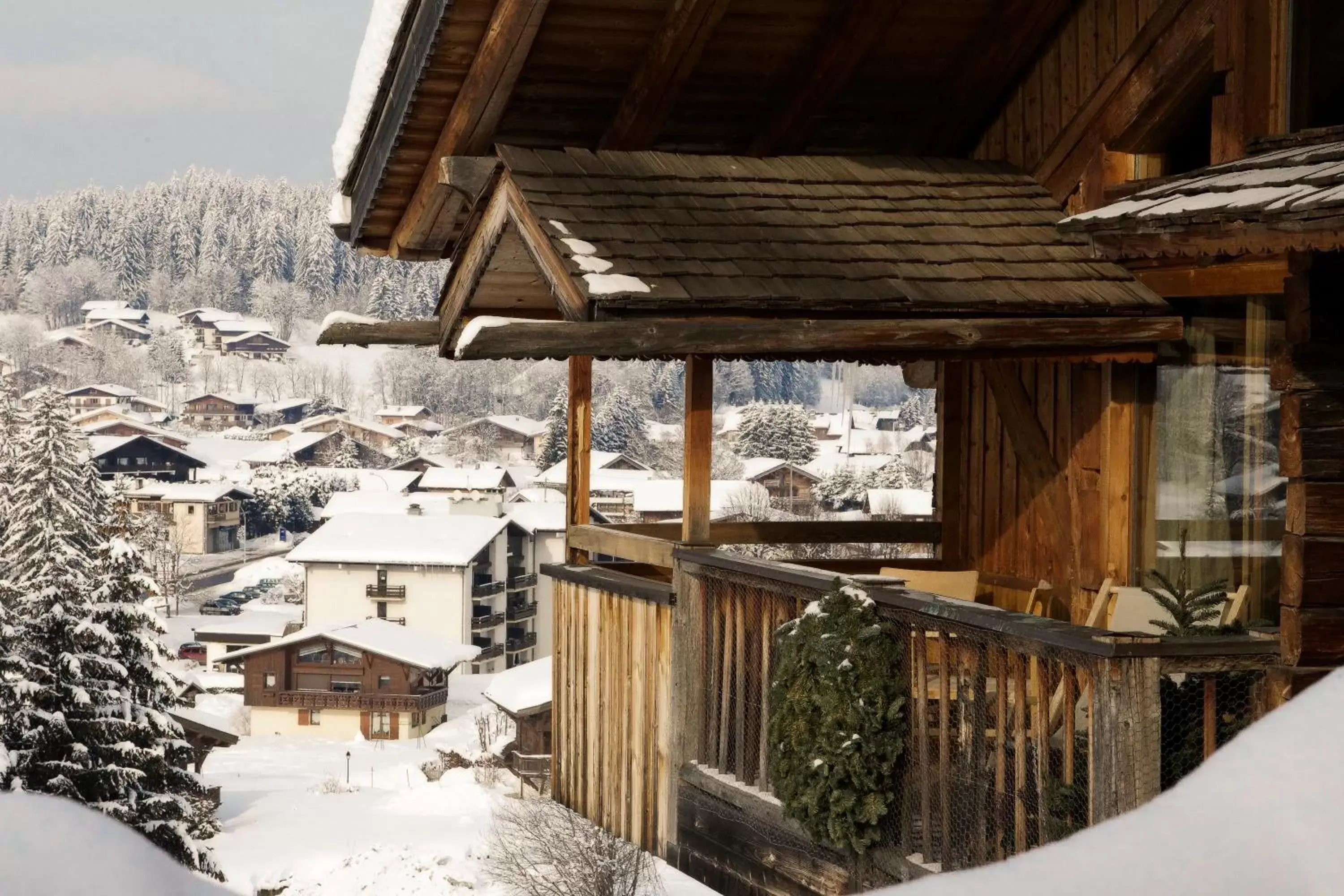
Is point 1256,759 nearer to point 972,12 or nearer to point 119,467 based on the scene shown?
point 972,12

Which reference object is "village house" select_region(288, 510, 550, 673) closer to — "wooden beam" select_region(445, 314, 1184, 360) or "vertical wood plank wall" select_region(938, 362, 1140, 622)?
"vertical wood plank wall" select_region(938, 362, 1140, 622)

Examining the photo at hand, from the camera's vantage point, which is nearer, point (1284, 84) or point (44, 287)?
point (1284, 84)

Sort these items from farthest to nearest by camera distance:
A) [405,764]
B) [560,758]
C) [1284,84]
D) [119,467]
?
[119,467] → [405,764] → [560,758] → [1284,84]

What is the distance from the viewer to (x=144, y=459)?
111 meters

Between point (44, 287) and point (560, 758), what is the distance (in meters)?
180

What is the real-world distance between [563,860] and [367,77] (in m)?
29.7

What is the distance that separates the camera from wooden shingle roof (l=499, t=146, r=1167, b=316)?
25.7 ft

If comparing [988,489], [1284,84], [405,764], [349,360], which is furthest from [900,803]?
[349,360]

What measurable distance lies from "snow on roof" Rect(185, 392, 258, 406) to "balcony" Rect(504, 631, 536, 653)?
75788mm

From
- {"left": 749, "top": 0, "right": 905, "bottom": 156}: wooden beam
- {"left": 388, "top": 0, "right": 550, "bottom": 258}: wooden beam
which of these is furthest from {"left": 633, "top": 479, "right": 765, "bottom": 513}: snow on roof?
{"left": 749, "top": 0, "right": 905, "bottom": 156}: wooden beam

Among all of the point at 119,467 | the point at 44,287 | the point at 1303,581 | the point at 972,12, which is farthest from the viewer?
the point at 44,287

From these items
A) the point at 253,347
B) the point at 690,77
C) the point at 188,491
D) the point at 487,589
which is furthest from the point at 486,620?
the point at 253,347

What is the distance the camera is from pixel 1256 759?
84 centimetres

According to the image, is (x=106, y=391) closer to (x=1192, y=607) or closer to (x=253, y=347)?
(x=253, y=347)
